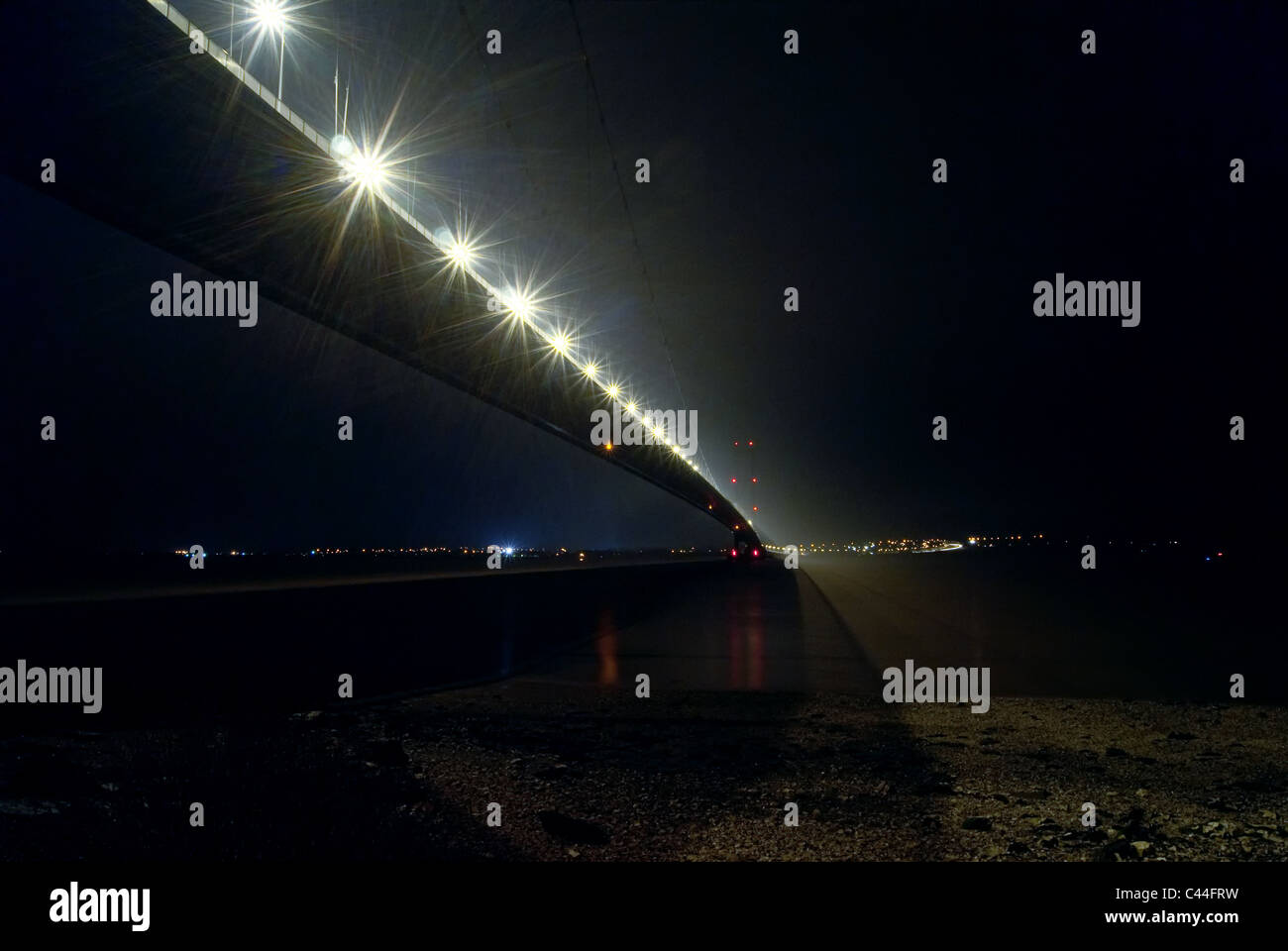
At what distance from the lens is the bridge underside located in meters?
9.55

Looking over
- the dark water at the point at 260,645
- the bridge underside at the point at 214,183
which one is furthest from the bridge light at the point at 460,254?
the dark water at the point at 260,645

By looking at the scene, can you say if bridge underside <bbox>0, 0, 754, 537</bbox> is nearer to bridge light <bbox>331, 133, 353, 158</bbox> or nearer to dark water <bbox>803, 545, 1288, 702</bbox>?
bridge light <bbox>331, 133, 353, 158</bbox>

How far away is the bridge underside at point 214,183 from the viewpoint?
955 cm

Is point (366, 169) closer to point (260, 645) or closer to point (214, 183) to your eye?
point (214, 183)

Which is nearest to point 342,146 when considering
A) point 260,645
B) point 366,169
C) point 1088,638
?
point 366,169

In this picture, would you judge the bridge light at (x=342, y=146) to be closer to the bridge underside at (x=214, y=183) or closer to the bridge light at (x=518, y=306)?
the bridge underside at (x=214, y=183)

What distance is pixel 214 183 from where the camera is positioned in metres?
12.3

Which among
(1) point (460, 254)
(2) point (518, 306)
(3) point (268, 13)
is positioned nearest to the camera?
(3) point (268, 13)

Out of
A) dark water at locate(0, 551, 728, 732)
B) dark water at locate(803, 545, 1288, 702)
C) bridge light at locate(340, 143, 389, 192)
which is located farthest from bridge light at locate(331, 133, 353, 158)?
dark water at locate(803, 545, 1288, 702)

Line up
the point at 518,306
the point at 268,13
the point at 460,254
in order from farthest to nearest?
the point at 518,306 → the point at 460,254 → the point at 268,13

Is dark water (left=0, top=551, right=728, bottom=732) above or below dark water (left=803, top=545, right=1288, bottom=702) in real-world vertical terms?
above

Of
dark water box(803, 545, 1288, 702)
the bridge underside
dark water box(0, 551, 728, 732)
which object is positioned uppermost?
the bridge underside
